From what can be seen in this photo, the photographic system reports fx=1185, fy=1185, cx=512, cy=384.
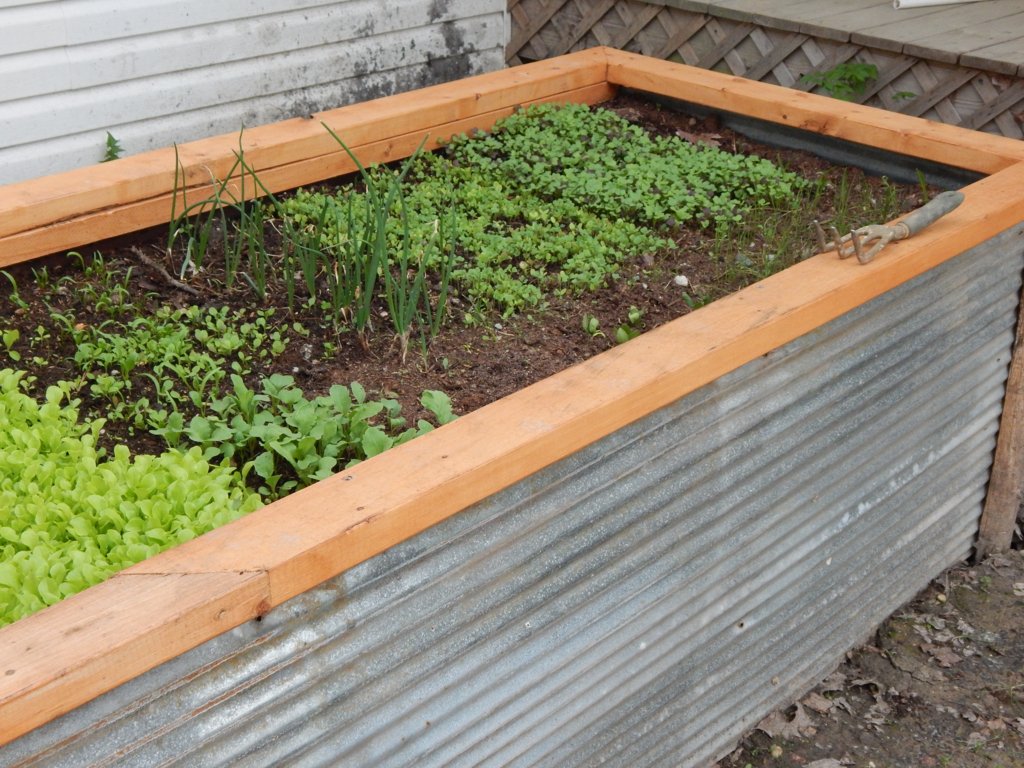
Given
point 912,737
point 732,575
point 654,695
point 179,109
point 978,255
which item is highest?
point 179,109

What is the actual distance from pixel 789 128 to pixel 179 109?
2044mm

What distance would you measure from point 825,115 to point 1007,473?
1088 millimetres

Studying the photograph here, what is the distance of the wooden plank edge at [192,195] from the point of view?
2.60 meters

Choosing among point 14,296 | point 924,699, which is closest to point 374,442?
point 14,296

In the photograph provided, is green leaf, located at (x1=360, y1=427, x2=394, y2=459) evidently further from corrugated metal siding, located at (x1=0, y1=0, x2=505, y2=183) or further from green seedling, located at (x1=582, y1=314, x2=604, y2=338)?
corrugated metal siding, located at (x1=0, y1=0, x2=505, y2=183)

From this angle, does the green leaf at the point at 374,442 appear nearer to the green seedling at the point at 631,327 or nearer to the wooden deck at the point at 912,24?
the green seedling at the point at 631,327

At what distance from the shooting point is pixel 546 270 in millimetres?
2846

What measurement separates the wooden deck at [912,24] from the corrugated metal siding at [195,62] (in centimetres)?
129

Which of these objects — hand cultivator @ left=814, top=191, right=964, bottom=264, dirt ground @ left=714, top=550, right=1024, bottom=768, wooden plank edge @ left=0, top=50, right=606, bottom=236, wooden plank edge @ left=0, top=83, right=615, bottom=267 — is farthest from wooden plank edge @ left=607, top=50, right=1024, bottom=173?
dirt ground @ left=714, top=550, right=1024, bottom=768

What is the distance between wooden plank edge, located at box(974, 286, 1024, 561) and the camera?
3037 mm

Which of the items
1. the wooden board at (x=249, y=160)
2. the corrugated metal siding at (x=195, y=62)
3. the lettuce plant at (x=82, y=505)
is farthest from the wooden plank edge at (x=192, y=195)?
the corrugated metal siding at (x=195, y=62)

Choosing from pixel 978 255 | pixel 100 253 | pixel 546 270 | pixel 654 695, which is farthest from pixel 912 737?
pixel 100 253

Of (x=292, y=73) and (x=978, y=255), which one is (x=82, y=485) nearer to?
(x=978, y=255)

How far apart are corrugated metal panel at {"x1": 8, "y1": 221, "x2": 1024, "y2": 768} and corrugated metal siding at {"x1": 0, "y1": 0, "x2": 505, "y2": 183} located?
2582 millimetres
